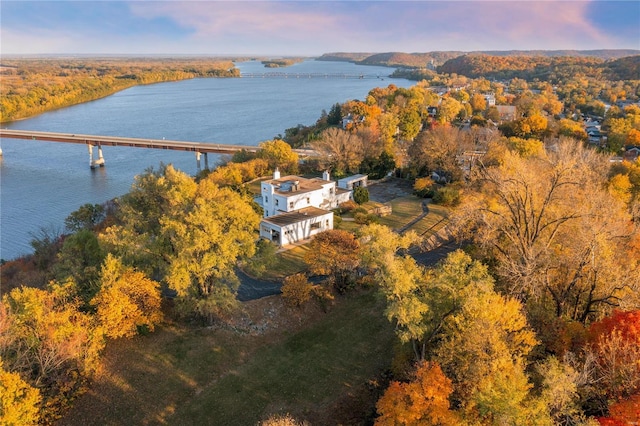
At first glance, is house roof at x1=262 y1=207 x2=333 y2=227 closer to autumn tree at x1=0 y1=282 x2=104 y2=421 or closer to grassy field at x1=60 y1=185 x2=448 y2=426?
grassy field at x1=60 y1=185 x2=448 y2=426

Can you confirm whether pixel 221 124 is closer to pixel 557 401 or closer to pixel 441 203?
pixel 441 203

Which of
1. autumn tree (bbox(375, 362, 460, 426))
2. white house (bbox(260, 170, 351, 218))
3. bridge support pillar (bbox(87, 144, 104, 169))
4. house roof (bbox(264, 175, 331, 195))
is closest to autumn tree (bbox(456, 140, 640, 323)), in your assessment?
autumn tree (bbox(375, 362, 460, 426))

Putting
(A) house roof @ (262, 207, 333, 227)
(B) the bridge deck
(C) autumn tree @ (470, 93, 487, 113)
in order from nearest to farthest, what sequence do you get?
(A) house roof @ (262, 207, 333, 227)
(B) the bridge deck
(C) autumn tree @ (470, 93, 487, 113)

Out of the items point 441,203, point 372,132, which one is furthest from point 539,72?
point 441,203

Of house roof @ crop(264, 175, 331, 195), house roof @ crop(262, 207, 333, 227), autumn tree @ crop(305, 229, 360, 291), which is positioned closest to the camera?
autumn tree @ crop(305, 229, 360, 291)

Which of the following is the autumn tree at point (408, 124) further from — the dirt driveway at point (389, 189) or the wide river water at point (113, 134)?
the wide river water at point (113, 134)
